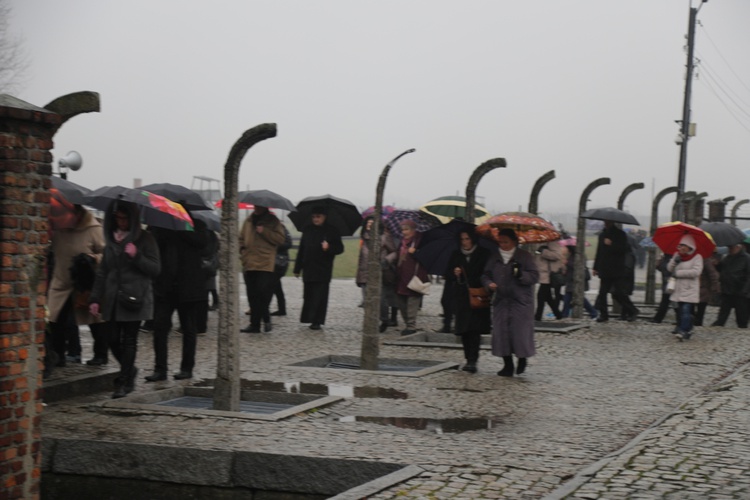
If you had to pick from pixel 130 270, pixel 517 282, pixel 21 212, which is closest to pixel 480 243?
pixel 517 282

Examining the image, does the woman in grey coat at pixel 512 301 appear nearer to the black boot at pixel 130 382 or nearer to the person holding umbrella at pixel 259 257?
the black boot at pixel 130 382

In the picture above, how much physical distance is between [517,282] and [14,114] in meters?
7.14

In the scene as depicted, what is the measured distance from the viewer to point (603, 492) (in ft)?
22.2

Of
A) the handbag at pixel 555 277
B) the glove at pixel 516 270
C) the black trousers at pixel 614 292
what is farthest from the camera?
the black trousers at pixel 614 292

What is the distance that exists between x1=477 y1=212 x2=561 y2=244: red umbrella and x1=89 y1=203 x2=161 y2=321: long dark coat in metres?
4.05

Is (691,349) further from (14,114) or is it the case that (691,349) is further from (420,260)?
(14,114)

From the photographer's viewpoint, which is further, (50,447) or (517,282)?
(517,282)

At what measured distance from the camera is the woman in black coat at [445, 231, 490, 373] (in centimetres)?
1326

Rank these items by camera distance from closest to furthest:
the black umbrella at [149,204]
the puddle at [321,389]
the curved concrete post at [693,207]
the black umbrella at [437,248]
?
the black umbrella at [149,204] < the puddle at [321,389] < the black umbrella at [437,248] < the curved concrete post at [693,207]

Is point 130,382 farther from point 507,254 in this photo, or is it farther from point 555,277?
point 555,277

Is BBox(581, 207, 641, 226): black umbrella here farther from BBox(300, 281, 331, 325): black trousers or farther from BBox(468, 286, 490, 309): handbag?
BBox(468, 286, 490, 309): handbag

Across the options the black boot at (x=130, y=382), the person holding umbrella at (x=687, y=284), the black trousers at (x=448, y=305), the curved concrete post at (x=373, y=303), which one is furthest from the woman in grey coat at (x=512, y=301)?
the person holding umbrella at (x=687, y=284)

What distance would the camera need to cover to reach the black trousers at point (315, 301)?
18.1m

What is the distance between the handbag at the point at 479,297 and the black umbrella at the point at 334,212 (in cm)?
527
